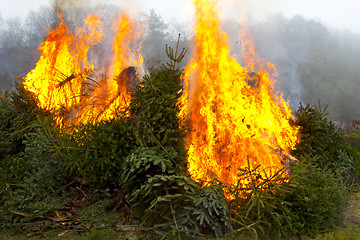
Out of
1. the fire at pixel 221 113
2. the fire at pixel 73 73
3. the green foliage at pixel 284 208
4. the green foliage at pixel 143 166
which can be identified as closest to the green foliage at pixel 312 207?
the green foliage at pixel 284 208

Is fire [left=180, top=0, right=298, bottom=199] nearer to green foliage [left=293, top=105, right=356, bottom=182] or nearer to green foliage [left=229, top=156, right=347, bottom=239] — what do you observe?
green foliage [left=229, top=156, right=347, bottom=239]

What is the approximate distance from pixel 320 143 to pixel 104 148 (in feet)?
23.3

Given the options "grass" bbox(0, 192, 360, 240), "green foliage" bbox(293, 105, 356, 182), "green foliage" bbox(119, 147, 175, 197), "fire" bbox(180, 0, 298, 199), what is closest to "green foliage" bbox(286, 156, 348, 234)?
"grass" bbox(0, 192, 360, 240)

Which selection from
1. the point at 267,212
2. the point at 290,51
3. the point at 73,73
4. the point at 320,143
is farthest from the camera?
the point at 290,51

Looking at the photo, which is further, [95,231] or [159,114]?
[159,114]

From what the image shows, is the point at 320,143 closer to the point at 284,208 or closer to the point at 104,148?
the point at 284,208

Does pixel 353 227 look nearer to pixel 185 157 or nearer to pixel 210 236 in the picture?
pixel 210 236

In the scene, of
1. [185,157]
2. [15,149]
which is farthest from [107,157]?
[15,149]

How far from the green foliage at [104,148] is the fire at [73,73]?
9.29 feet

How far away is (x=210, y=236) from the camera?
490 cm

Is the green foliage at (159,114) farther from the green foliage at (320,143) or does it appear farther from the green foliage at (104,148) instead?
the green foliage at (320,143)

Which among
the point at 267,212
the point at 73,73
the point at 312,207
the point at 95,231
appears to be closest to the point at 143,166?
the point at 95,231

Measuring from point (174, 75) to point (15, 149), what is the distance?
255 inches

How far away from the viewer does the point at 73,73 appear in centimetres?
1012
